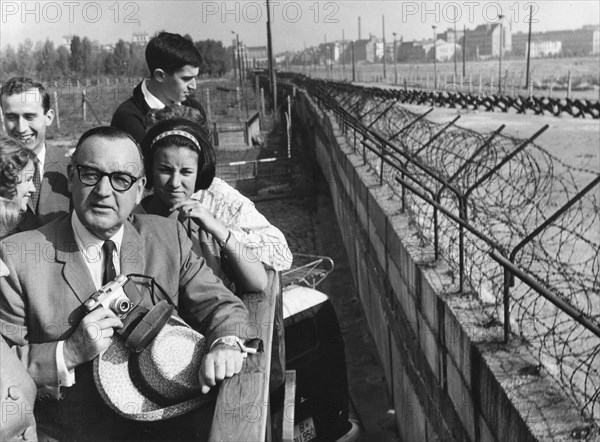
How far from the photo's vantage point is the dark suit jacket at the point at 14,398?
2307 millimetres

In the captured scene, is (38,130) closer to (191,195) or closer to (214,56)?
(191,195)

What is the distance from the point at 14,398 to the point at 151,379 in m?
0.44

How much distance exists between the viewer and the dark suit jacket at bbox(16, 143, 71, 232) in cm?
340

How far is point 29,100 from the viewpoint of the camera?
376 cm

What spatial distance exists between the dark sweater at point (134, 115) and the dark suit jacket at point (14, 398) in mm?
1895

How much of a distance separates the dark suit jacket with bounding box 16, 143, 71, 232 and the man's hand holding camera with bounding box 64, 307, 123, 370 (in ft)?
3.28

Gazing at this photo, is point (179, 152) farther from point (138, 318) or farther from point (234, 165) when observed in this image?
point (234, 165)

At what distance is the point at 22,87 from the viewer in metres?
3.80

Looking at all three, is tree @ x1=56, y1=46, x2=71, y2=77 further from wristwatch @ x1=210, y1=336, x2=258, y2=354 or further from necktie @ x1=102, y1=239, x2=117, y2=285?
wristwatch @ x1=210, y1=336, x2=258, y2=354

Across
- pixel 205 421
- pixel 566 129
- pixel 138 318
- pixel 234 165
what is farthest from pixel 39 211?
pixel 566 129

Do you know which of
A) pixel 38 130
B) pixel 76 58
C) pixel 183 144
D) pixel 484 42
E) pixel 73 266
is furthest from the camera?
pixel 484 42

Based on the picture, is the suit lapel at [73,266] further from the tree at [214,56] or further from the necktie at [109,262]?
the tree at [214,56]

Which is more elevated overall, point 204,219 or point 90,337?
point 204,219

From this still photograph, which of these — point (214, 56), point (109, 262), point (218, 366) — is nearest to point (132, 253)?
point (109, 262)
